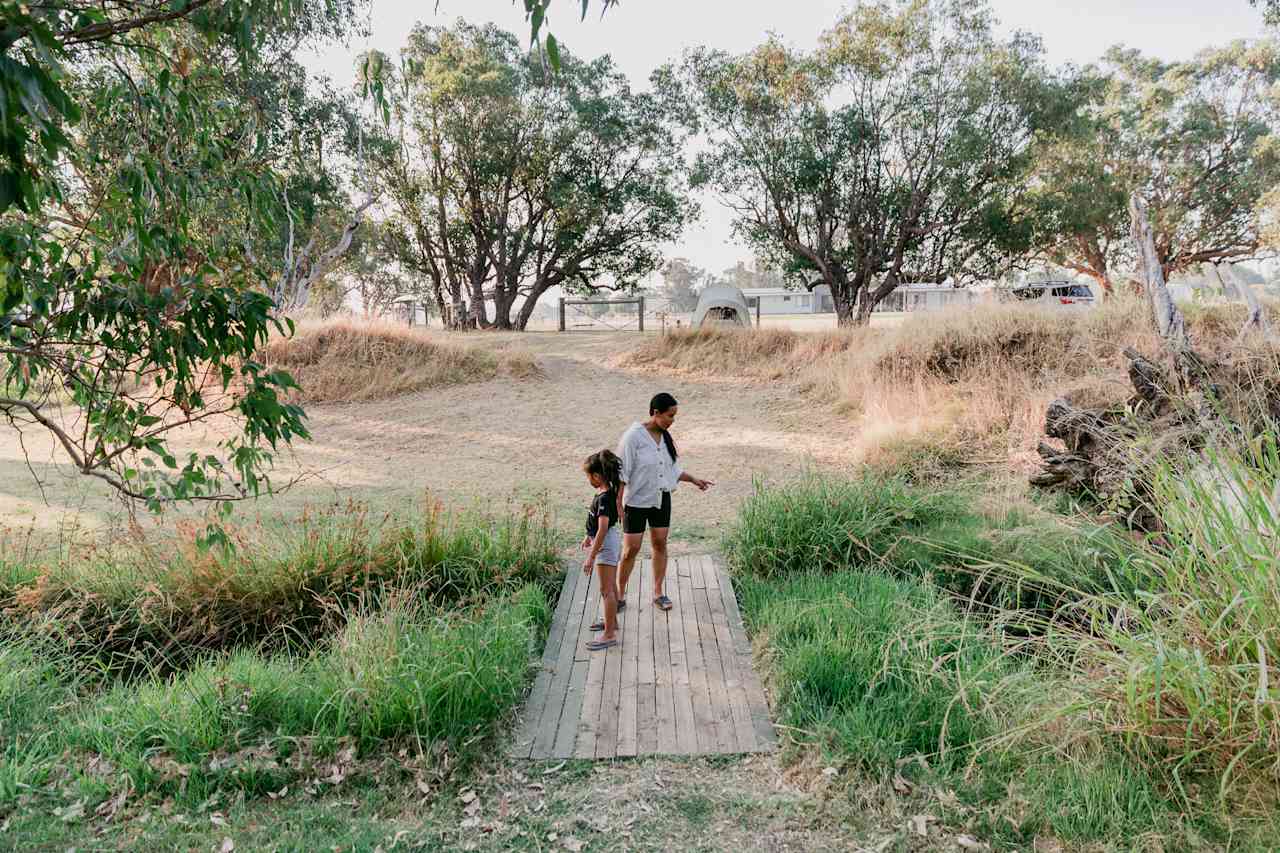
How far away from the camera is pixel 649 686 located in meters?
4.24

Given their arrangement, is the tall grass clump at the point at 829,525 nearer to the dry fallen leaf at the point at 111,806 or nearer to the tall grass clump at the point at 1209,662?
the tall grass clump at the point at 1209,662

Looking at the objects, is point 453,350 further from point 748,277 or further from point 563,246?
point 748,277

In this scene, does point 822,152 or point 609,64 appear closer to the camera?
point 822,152

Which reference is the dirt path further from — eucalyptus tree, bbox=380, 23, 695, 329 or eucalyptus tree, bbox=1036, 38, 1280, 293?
eucalyptus tree, bbox=1036, 38, 1280, 293

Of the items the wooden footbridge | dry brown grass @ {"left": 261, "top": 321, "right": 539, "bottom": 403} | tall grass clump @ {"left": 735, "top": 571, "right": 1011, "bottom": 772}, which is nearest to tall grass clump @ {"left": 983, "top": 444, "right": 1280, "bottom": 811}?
tall grass clump @ {"left": 735, "top": 571, "right": 1011, "bottom": 772}

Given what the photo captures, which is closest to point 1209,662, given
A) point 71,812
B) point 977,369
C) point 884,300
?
point 71,812

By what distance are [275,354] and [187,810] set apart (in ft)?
41.5

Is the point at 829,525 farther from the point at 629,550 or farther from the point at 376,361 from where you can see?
the point at 376,361

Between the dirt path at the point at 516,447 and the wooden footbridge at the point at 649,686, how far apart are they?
1840mm

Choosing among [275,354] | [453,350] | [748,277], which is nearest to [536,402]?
[453,350]

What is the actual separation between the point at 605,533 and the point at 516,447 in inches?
283

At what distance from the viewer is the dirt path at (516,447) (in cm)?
852

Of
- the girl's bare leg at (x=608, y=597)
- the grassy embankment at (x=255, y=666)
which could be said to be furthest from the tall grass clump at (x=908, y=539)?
the grassy embankment at (x=255, y=666)

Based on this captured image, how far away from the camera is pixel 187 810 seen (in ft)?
10.7
